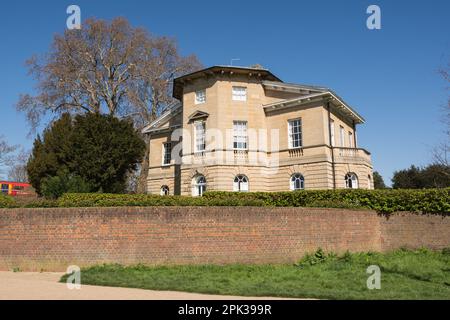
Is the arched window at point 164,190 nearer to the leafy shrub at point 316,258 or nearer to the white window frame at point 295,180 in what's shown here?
the white window frame at point 295,180

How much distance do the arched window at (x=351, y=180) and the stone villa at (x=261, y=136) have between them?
73 mm

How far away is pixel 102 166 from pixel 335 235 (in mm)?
16716

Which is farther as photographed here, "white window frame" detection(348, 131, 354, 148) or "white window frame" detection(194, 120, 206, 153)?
"white window frame" detection(348, 131, 354, 148)

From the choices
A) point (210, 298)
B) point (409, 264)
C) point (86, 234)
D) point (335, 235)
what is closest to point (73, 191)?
point (86, 234)

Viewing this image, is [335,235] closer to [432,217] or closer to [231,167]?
[432,217]

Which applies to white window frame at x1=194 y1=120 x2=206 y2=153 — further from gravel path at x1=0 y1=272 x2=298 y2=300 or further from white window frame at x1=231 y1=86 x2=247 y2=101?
gravel path at x1=0 y1=272 x2=298 y2=300

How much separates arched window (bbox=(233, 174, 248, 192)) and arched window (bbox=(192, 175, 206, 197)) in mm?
2509

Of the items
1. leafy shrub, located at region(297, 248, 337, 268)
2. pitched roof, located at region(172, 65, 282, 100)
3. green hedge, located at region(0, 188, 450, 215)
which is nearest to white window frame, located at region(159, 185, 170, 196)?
pitched roof, located at region(172, 65, 282, 100)

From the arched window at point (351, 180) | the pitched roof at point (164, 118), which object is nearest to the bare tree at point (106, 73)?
the pitched roof at point (164, 118)

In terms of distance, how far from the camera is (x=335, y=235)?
1565 cm

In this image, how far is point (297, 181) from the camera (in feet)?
91.8

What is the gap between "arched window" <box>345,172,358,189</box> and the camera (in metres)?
27.3

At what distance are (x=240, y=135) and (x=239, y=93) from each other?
3.34 m

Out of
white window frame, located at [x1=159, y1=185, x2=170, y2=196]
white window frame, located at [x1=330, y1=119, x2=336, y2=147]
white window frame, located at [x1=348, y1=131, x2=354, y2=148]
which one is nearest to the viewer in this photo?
white window frame, located at [x1=330, y1=119, x2=336, y2=147]
